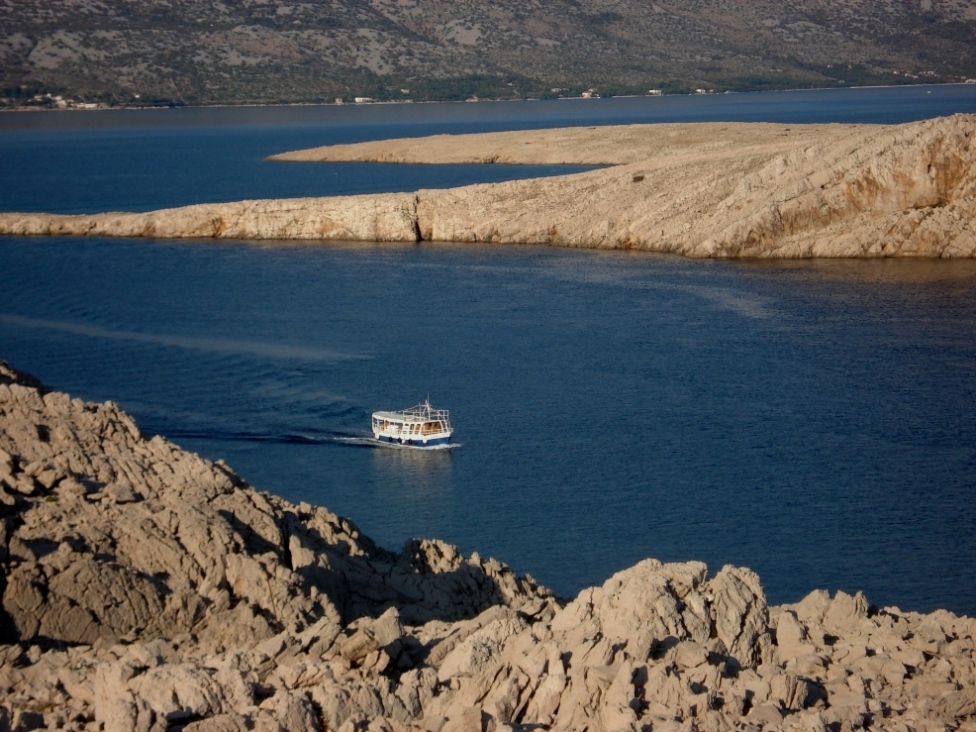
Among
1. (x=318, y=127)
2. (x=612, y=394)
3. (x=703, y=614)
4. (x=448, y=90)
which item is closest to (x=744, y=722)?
(x=703, y=614)

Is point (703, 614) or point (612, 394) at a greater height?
point (703, 614)

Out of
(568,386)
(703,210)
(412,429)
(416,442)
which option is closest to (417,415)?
(412,429)

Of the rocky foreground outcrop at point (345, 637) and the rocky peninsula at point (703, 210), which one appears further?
the rocky peninsula at point (703, 210)

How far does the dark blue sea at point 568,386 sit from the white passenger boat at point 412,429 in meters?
0.31

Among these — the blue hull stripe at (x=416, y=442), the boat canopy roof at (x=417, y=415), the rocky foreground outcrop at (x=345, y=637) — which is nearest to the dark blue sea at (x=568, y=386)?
the blue hull stripe at (x=416, y=442)

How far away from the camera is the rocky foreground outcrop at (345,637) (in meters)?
9.72

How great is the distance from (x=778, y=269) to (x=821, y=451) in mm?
22495

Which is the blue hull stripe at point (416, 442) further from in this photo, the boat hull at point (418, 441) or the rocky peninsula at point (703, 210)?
the rocky peninsula at point (703, 210)

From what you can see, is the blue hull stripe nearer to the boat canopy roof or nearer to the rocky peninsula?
the boat canopy roof

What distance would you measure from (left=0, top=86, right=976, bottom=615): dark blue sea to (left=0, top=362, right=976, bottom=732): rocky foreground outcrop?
7.17 metres

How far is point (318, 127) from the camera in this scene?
493 feet

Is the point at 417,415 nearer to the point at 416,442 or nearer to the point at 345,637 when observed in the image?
the point at 416,442

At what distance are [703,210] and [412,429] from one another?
28.0m

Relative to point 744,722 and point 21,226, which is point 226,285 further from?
point 744,722
